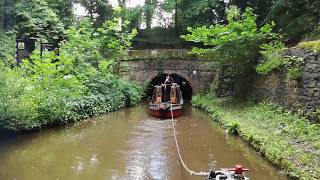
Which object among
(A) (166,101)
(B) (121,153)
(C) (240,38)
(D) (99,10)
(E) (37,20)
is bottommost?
(B) (121,153)

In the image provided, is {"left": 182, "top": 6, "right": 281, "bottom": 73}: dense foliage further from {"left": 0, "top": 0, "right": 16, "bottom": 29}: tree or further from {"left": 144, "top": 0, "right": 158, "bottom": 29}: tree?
{"left": 144, "top": 0, "right": 158, "bottom": 29}: tree

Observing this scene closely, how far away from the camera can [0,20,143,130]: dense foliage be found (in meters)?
12.1

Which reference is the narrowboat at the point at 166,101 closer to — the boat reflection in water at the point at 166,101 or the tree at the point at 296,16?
the boat reflection in water at the point at 166,101

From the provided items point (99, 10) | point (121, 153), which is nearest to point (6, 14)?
point (99, 10)

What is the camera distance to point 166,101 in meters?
19.2

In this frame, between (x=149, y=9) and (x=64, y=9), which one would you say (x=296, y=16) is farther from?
(x=64, y=9)

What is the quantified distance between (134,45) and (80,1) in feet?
18.7

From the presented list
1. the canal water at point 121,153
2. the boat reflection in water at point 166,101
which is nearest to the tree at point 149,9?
the boat reflection in water at point 166,101

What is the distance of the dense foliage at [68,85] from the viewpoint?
1213 centimetres

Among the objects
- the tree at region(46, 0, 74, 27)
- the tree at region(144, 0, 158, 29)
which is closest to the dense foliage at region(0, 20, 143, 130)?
the tree at region(46, 0, 74, 27)

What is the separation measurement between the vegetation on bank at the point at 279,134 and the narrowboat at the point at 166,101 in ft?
6.79

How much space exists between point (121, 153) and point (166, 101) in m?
8.99

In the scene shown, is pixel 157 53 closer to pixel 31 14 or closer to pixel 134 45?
pixel 134 45

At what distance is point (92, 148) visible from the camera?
11.1m
